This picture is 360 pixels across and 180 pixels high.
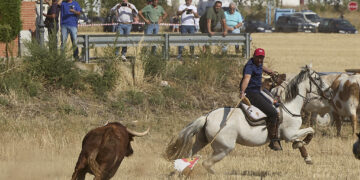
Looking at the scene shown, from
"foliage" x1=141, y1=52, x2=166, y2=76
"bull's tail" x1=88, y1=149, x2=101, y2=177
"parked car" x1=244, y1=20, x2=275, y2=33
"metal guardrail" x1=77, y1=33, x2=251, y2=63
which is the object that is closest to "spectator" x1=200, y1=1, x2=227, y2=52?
"metal guardrail" x1=77, y1=33, x2=251, y2=63

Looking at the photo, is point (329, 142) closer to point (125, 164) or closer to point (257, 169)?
point (257, 169)

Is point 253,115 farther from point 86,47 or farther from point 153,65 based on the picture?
point 86,47

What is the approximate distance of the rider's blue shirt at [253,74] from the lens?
1221cm

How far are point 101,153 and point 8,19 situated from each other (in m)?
10.2

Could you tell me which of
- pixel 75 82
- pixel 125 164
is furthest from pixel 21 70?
pixel 125 164

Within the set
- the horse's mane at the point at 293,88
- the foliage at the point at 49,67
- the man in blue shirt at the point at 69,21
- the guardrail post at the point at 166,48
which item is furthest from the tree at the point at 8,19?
the horse's mane at the point at 293,88

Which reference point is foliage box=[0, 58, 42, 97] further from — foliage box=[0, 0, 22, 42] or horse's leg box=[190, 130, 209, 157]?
horse's leg box=[190, 130, 209, 157]

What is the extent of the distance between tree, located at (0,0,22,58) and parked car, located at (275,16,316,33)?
50.5 m

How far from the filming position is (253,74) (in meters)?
12.3

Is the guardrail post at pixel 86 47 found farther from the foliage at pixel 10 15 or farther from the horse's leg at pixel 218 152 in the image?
the horse's leg at pixel 218 152

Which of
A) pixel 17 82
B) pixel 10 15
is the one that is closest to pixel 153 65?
pixel 17 82

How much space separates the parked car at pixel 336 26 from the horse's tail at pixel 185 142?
54180mm

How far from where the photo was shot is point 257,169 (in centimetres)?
1287

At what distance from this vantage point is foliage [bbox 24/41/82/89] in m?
19.0
